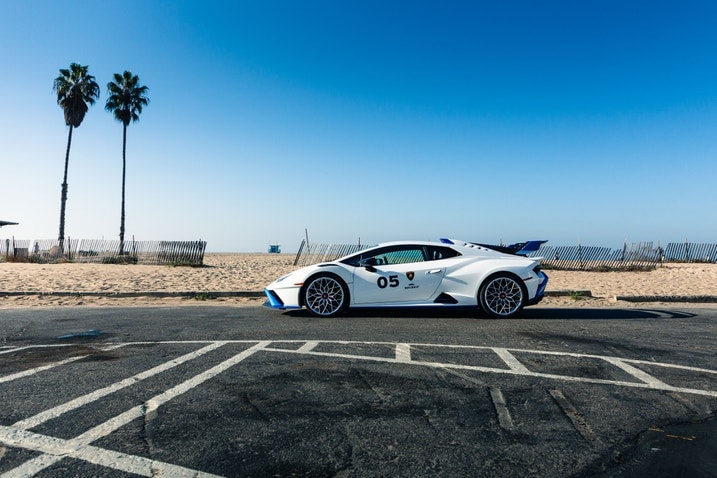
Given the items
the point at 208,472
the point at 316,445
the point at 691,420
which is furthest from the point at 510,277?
the point at 208,472

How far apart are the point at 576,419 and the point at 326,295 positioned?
5.37 m

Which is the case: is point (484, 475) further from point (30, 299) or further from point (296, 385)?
point (30, 299)

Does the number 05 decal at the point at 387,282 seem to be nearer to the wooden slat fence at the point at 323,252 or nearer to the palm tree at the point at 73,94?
the wooden slat fence at the point at 323,252

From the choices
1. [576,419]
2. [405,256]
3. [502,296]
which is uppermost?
[405,256]

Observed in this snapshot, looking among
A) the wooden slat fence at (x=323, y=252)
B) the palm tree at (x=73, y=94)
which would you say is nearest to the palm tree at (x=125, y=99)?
the palm tree at (x=73, y=94)

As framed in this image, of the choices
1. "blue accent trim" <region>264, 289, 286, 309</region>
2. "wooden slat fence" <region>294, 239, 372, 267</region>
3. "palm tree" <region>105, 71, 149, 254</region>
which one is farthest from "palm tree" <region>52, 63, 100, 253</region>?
"blue accent trim" <region>264, 289, 286, 309</region>

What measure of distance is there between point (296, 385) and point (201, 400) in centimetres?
75

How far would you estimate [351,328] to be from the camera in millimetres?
6707

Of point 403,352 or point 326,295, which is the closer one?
point 403,352

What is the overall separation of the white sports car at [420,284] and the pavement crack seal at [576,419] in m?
4.32

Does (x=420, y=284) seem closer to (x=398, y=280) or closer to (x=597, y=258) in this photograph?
(x=398, y=280)

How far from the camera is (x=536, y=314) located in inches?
336

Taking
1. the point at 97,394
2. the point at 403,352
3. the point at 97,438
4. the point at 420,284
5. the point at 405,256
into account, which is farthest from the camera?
the point at 405,256

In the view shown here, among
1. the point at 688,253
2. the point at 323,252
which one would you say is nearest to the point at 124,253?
the point at 323,252
